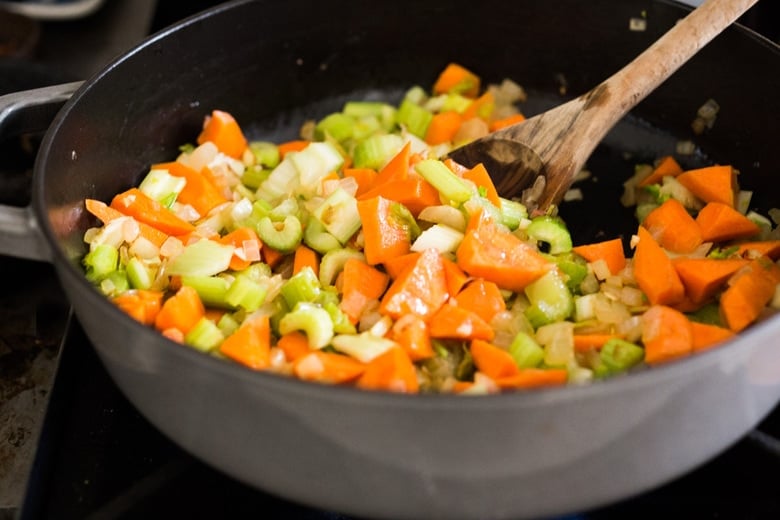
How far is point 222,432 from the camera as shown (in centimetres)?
117

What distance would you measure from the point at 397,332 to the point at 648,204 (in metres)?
0.78

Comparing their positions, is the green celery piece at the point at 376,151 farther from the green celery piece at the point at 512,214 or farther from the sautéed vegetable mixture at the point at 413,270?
the green celery piece at the point at 512,214

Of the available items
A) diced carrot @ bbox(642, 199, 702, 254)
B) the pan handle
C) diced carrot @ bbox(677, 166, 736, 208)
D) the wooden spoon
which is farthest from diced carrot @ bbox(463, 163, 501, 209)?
the pan handle

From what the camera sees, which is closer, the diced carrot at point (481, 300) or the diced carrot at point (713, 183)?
the diced carrot at point (481, 300)

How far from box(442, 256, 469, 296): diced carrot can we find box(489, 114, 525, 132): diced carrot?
58cm

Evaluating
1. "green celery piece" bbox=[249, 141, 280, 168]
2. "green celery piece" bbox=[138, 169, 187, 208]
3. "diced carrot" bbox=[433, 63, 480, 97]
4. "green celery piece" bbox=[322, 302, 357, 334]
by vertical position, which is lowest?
"green celery piece" bbox=[138, 169, 187, 208]

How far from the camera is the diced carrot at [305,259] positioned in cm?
167

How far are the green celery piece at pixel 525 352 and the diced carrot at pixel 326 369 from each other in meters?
0.26

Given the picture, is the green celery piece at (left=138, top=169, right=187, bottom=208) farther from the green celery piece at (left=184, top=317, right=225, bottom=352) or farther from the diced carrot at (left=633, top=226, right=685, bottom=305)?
the diced carrot at (left=633, top=226, right=685, bottom=305)

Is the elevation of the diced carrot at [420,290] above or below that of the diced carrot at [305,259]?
above

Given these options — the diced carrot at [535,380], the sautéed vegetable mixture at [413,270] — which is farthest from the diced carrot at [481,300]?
the diced carrot at [535,380]

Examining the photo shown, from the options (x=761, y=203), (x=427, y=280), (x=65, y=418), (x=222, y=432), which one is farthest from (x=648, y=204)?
(x=65, y=418)

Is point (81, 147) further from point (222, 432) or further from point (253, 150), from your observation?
point (222, 432)

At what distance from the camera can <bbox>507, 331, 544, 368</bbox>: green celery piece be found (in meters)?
1.41
